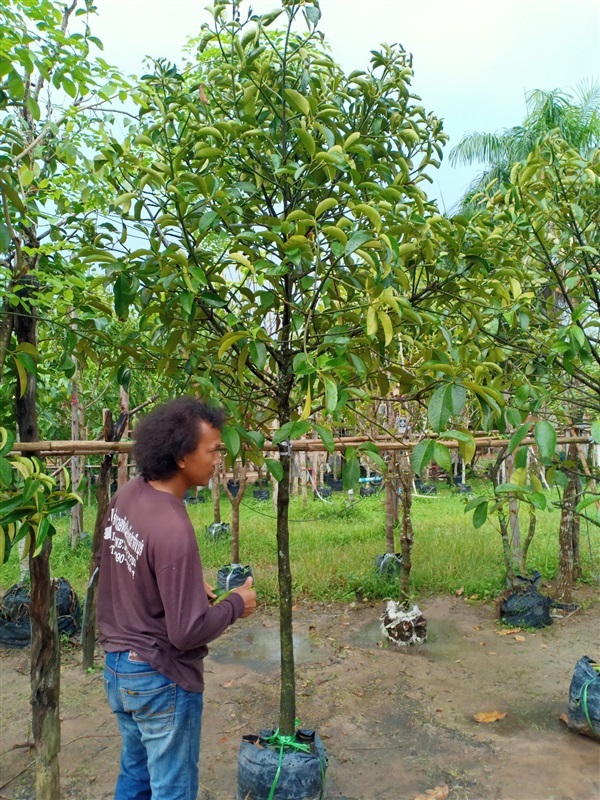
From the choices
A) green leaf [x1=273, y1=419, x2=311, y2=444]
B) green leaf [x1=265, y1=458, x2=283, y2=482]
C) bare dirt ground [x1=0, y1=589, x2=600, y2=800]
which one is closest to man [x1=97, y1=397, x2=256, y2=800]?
green leaf [x1=273, y1=419, x2=311, y2=444]

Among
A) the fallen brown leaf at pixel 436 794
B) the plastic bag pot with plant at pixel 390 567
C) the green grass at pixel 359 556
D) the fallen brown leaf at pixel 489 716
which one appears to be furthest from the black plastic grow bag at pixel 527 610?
the fallen brown leaf at pixel 436 794

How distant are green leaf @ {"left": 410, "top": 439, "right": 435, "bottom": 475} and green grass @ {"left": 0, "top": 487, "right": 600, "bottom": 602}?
9.13 ft

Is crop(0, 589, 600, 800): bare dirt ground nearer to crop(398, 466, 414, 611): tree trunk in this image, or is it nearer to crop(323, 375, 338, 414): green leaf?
crop(398, 466, 414, 611): tree trunk

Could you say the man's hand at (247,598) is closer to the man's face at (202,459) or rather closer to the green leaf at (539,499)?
the man's face at (202,459)

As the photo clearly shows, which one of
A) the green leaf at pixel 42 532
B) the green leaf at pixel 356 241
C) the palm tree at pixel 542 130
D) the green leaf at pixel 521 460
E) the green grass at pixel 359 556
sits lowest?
the green grass at pixel 359 556

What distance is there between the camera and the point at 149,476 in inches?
77.5

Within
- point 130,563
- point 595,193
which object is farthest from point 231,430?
point 595,193

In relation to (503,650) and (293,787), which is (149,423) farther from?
(503,650)

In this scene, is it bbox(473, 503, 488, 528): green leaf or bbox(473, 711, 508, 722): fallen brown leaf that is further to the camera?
bbox(473, 711, 508, 722): fallen brown leaf

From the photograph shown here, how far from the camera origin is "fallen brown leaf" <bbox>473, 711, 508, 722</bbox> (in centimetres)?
358

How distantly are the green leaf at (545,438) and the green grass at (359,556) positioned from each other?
2.76m

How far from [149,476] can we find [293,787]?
140 cm

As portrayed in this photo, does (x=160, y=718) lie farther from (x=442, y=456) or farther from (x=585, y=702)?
(x=585, y=702)

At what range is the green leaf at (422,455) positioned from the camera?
181 centimetres
